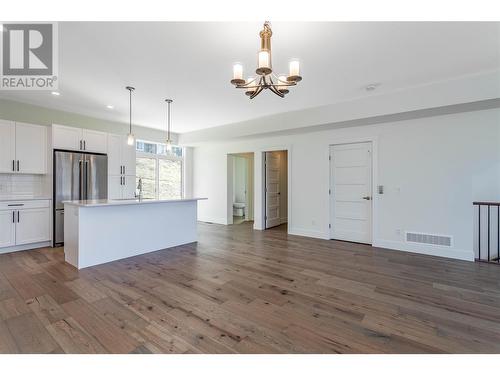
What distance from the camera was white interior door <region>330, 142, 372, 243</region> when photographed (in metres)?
4.98

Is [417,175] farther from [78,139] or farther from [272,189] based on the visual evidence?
[78,139]

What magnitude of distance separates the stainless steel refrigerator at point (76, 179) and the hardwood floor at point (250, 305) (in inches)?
36.1

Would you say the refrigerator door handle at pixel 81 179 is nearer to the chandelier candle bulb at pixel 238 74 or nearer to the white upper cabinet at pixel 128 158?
the white upper cabinet at pixel 128 158

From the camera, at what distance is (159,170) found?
24.1 feet

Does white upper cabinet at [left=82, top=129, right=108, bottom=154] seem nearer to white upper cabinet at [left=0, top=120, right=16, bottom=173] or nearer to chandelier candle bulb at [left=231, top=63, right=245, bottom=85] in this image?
white upper cabinet at [left=0, top=120, right=16, bottom=173]

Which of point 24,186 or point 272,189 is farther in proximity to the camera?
point 272,189

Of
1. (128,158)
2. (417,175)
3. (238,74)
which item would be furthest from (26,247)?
(417,175)

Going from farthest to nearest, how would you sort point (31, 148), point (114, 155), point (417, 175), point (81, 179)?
point (114, 155), point (81, 179), point (31, 148), point (417, 175)

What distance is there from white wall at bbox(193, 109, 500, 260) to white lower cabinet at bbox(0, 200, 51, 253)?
5.05 m

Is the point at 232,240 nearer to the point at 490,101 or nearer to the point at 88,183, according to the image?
the point at 88,183

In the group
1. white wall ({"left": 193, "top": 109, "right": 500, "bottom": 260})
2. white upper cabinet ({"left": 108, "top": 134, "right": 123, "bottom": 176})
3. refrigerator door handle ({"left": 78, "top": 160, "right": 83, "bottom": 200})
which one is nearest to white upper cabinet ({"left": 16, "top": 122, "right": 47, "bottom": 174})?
refrigerator door handle ({"left": 78, "top": 160, "right": 83, "bottom": 200})

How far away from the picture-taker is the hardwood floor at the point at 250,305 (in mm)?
1873

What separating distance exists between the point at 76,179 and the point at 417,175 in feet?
21.3

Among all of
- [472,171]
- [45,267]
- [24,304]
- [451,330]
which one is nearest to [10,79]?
[45,267]
